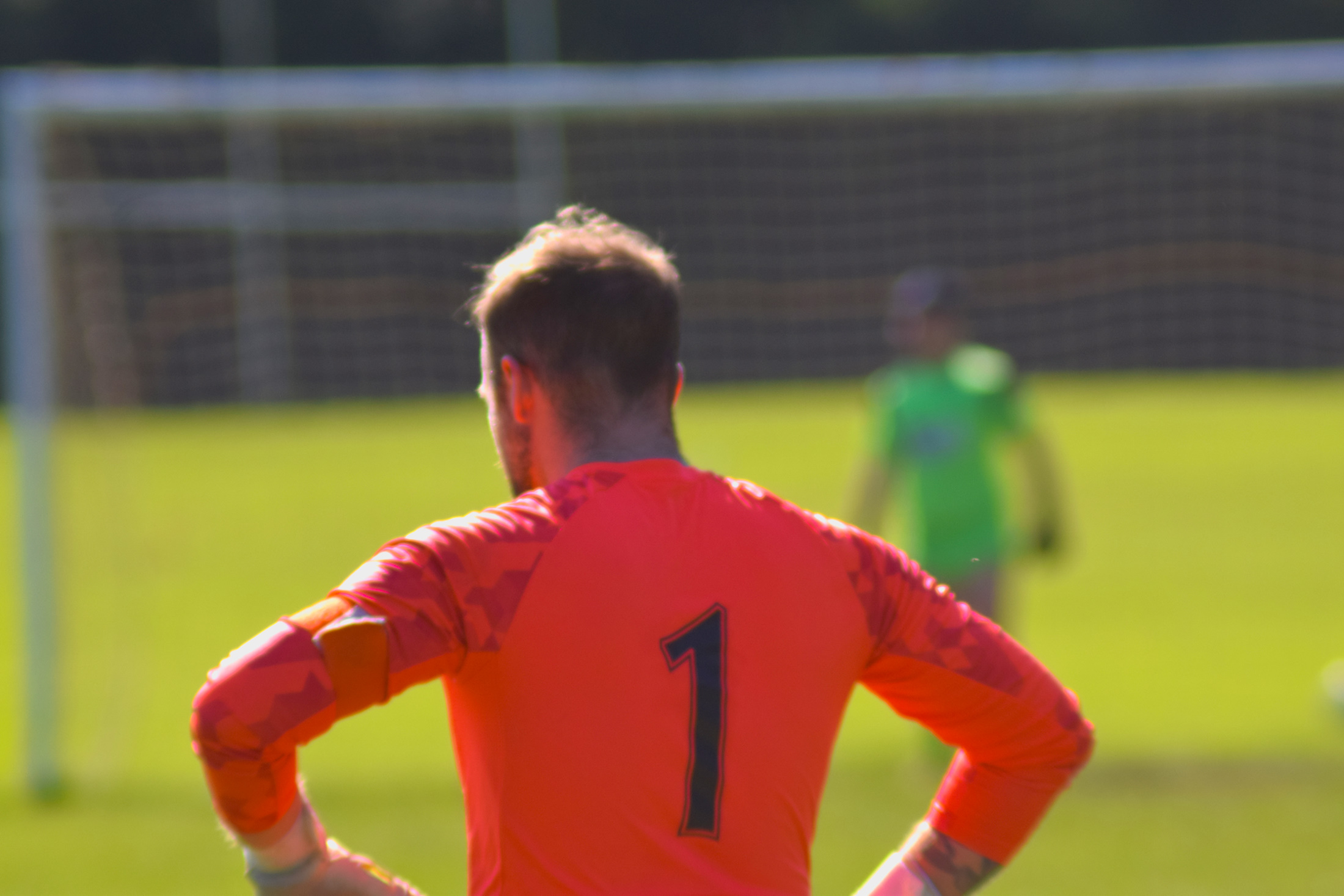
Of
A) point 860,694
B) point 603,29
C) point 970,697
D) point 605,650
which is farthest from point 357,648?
point 603,29

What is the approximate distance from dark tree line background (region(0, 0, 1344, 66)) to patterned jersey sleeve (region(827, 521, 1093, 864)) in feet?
86.5

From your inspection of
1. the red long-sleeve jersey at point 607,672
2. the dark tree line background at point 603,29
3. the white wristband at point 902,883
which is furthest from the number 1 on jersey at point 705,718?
the dark tree line background at point 603,29

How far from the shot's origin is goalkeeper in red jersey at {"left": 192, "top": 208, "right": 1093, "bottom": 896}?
5.14ft

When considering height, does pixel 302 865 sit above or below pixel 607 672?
below

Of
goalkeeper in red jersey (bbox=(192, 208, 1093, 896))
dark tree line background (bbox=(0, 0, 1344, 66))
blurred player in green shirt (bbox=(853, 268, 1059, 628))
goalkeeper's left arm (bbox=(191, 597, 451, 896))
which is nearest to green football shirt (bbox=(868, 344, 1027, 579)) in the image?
blurred player in green shirt (bbox=(853, 268, 1059, 628))

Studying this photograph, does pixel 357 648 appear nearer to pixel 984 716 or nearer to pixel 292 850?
pixel 292 850

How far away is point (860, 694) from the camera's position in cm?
861

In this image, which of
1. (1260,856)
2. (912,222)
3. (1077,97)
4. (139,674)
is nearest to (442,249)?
(912,222)

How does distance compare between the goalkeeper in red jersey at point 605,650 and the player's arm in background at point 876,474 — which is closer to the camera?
the goalkeeper in red jersey at point 605,650

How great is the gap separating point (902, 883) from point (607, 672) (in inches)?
21.6

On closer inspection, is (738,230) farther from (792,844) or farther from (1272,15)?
(792,844)

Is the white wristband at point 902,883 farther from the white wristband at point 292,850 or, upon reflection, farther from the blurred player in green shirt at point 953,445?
the blurred player in green shirt at point 953,445

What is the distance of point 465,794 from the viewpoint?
177 cm

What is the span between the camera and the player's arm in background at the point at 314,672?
4.98 feet
